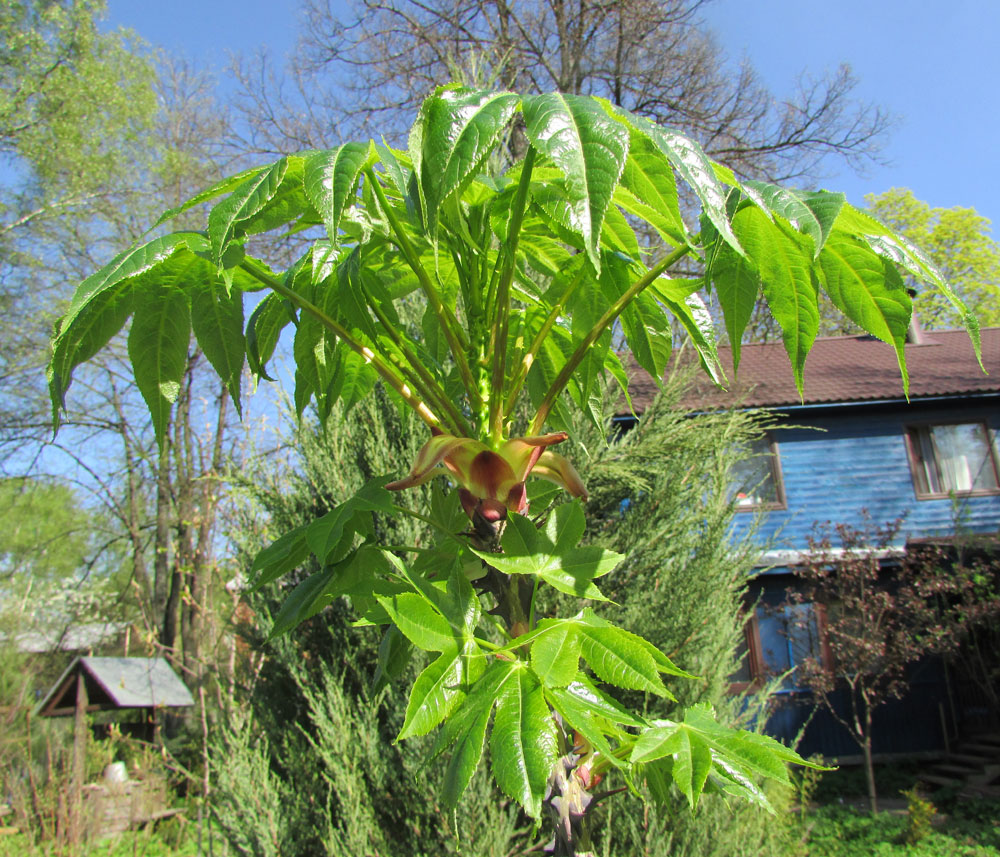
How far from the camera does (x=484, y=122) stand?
832 millimetres

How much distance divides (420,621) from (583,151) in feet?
1.94

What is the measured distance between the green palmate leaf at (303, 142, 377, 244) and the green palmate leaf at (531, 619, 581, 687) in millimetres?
556

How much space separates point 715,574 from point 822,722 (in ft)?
34.3

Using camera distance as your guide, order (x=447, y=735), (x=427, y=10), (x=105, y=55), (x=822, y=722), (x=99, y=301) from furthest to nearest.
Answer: (x=105, y=55) < (x=822, y=722) < (x=427, y=10) < (x=99, y=301) < (x=447, y=735)

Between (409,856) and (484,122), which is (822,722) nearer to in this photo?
(409,856)

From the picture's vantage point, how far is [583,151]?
2.58 feet

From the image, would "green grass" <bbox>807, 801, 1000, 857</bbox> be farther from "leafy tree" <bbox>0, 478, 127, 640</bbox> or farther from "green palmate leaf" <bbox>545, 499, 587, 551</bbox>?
"leafy tree" <bbox>0, 478, 127, 640</bbox>

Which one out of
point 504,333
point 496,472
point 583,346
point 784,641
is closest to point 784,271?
point 583,346

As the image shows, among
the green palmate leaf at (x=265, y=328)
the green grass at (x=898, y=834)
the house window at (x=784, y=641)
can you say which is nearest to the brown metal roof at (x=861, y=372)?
the house window at (x=784, y=641)

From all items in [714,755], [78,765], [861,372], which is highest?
[861,372]

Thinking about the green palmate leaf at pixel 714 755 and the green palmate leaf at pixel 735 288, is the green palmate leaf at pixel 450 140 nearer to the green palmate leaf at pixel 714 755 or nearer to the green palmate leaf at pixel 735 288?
the green palmate leaf at pixel 735 288

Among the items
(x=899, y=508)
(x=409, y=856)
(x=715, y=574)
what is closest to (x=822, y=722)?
(x=899, y=508)

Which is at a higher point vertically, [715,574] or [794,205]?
[794,205]

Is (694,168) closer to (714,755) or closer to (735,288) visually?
(735,288)
